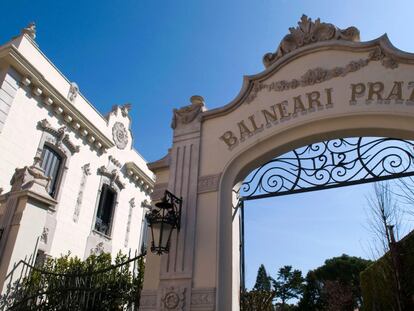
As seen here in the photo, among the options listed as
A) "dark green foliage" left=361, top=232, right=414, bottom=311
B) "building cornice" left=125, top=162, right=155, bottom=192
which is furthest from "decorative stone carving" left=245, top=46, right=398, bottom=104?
"building cornice" left=125, top=162, right=155, bottom=192

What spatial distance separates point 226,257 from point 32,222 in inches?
145

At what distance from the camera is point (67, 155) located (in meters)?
12.8

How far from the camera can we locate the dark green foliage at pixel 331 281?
2802cm

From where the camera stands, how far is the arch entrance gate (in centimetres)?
466

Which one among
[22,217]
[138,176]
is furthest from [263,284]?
[22,217]

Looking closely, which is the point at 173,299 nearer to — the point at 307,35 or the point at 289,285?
the point at 307,35

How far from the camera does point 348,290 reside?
26.9m

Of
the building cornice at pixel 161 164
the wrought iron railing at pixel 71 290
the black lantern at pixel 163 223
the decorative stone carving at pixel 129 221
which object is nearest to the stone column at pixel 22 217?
the wrought iron railing at pixel 71 290

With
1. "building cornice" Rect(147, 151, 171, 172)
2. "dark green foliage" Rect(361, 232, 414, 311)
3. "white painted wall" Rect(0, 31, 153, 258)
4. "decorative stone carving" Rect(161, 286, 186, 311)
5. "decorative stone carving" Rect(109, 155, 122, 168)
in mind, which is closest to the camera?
"decorative stone carving" Rect(161, 286, 186, 311)

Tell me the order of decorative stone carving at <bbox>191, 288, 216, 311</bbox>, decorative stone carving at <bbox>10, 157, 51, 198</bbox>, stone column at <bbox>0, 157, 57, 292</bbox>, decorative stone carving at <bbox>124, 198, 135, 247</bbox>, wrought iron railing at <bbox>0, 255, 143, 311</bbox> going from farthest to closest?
decorative stone carving at <bbox>124, 198, 135, 247</bbox>, decorative stone carving at <bbox>10, 157, 51, 198</bbox>, stone column at <bbox>0, 157, 57, 292</bbox>, wrought iron railing at <bbox>0, 255, 143, 311</bbox>, decorative stone carving at <bbox>191, 288, 216, 311</bbox>

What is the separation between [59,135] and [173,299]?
9528 mm

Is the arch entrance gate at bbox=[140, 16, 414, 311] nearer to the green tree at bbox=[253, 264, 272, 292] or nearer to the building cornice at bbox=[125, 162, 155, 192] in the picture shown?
the green tree at bbox=[253, 264, 272, 292]

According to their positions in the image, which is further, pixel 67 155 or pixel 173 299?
pixel 67 155

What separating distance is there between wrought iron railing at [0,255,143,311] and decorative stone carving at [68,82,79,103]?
8.51 metres
